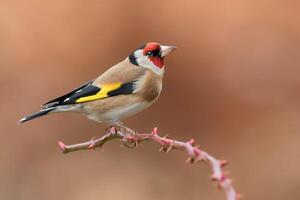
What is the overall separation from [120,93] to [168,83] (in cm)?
606

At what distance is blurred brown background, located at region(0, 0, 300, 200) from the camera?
10461 mm

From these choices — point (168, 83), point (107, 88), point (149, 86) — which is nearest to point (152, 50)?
point (149, 86)

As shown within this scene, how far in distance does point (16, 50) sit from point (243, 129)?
3.83 meters

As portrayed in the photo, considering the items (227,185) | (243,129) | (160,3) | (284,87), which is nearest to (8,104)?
(160,3)

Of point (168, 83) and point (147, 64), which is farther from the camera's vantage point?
point (168, 83)

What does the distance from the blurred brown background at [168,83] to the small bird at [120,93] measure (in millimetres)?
5652

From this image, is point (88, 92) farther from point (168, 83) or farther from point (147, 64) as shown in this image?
point (168, 83)

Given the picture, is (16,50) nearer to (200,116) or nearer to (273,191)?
(200,116)

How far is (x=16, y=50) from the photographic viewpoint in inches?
421

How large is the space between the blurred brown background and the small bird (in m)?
5.65

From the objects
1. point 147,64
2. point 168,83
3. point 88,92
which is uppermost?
point 168,83

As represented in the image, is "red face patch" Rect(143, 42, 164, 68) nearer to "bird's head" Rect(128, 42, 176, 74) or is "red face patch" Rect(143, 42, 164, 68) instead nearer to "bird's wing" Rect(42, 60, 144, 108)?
"bird's head" Rect(128, 42, 176, 74)

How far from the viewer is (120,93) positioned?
454cm

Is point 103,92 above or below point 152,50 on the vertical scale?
below
